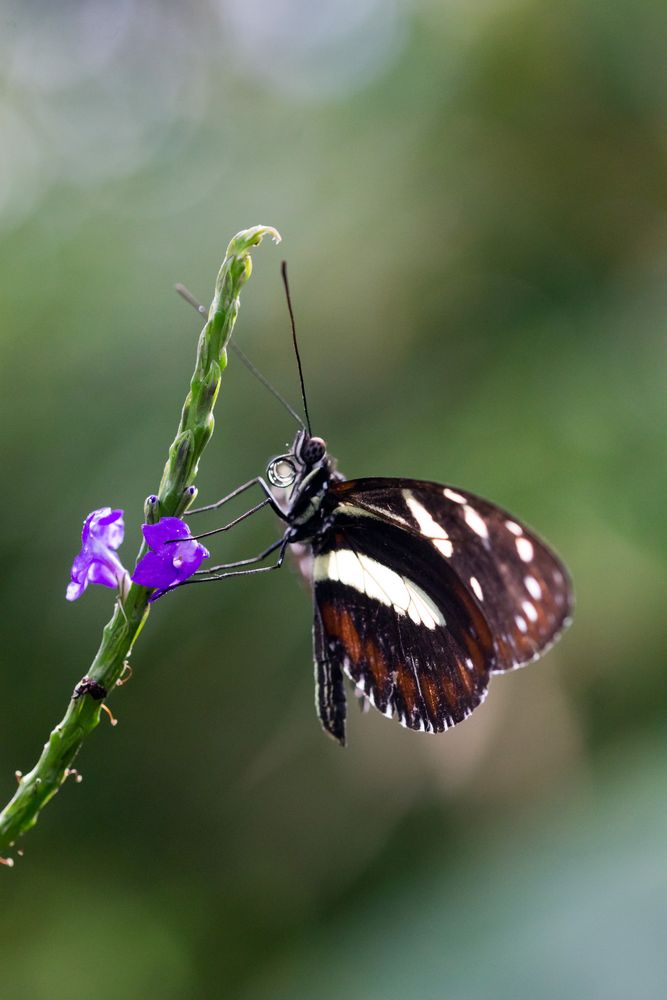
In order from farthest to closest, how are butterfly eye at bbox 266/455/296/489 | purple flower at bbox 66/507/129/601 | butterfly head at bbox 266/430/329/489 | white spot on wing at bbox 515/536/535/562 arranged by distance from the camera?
1. white spot on wing at bbox 515/536/535/562
2. butterfly head at bbox 266/430/329/489
3. butterfly eye at bbox 266/455/296/489
4. purple flower at bbox 66/507/129/601

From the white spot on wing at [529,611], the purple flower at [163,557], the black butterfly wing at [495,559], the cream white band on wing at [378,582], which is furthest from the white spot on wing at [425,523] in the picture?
the purple flower at [163,557]

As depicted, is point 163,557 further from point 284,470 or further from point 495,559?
point 495,559

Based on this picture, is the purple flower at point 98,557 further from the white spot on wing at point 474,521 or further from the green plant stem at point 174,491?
the white spot on wing at point 474,521

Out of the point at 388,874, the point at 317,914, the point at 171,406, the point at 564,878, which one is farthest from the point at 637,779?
the point at 171,406

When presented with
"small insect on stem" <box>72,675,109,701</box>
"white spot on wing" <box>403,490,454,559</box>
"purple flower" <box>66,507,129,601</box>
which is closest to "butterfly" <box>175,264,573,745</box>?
"white spot on wing" <box>403,490,454,559</box>

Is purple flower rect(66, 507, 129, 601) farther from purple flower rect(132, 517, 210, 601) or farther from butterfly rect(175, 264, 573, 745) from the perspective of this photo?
butterfly rect(175, 264, 573, 745)

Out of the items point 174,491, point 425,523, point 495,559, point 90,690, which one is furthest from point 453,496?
point 90,690
